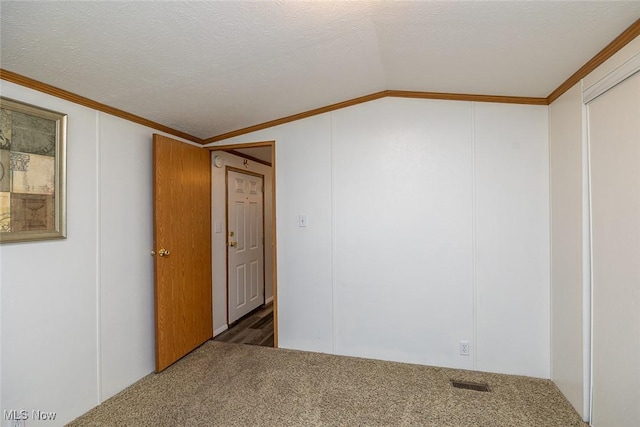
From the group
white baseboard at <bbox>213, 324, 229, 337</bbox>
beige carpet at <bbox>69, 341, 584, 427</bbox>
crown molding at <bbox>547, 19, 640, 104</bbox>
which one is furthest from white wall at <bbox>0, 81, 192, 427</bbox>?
crown molding at <bbox>547, 19, 640, 104</bbox>

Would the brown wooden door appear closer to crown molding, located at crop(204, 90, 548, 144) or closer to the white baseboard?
the white baseboard

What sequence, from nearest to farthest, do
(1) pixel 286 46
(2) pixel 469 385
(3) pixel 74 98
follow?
(1) pixel 286 46 < (3) pixel 74 98 < (2) pixel 469 385

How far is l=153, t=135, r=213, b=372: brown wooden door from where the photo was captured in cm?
256

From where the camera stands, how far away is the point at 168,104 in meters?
2.32

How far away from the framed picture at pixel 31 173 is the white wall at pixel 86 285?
7 cm

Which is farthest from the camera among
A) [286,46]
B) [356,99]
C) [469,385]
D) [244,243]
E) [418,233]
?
[244,243]

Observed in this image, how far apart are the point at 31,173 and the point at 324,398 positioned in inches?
91.9

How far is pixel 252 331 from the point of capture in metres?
3.52

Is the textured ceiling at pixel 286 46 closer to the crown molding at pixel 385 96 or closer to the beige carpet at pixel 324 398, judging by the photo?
the crown molding at pixel 385 96

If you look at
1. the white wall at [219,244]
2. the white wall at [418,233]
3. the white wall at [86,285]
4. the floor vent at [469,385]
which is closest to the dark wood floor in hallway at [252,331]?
the white wall at [219,244]

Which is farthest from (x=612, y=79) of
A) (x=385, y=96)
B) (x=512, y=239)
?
(x=385, y=96)

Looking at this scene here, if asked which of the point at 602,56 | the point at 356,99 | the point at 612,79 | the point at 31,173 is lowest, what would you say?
the point at 31,173

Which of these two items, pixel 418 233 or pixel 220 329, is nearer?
pixel 418 233

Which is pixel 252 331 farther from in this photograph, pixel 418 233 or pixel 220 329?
pixel 418 233
